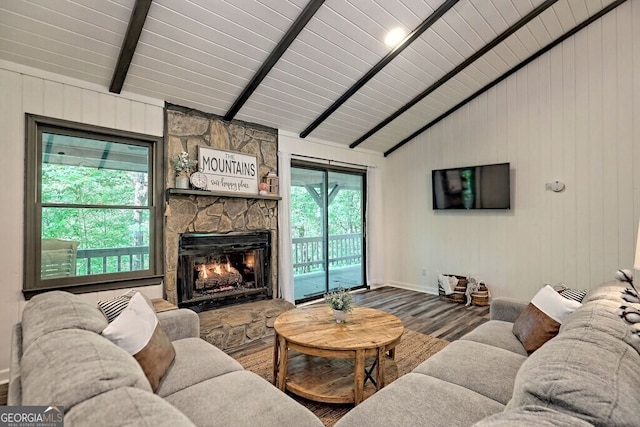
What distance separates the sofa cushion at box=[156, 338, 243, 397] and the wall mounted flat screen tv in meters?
4.22

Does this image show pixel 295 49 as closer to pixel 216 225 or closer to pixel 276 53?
pixel 276 53

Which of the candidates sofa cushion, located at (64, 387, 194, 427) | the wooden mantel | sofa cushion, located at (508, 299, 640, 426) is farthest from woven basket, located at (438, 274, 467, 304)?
sofa cushion, located at (64, 387, 194, 427)

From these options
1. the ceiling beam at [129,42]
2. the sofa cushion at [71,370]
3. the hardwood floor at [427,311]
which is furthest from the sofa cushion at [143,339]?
the hardwood floor at [427,311]

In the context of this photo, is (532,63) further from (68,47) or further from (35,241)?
(35,241)

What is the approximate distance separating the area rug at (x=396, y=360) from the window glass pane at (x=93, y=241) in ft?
5.15

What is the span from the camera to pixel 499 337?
7.23ft

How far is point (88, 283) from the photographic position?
2.97m

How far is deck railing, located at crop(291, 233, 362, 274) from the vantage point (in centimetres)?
508

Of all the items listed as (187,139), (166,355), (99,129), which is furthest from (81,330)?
(187,139)

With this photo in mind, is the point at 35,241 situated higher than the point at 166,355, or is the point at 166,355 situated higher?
the point at 35,241

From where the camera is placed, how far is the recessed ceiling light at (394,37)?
328 cm

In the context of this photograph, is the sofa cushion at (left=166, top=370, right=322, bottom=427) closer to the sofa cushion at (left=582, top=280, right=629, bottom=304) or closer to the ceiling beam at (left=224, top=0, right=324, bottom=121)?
the sofa cushion at (left=582, top=280, right=629, bottom=304)

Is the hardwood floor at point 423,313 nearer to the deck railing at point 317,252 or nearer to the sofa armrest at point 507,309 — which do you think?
the deck railing at point 317,252

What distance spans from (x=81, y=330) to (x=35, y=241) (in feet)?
7.03
